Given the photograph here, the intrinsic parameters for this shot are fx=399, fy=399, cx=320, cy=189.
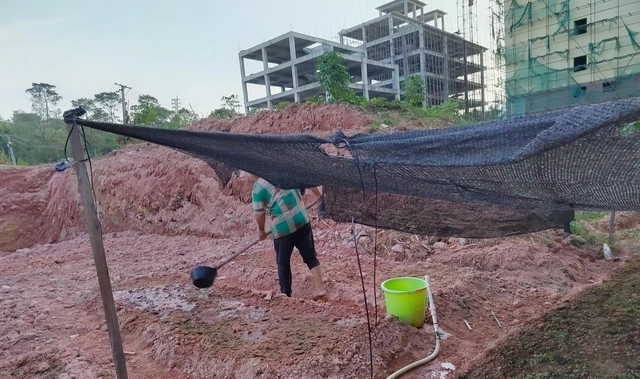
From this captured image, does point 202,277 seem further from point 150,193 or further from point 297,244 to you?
point 150,193

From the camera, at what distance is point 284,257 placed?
3.69 metres

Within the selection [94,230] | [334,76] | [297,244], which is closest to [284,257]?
[297,244]

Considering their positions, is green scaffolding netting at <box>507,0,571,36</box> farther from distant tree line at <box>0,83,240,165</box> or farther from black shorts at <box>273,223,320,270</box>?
black shorts at <box>273,223,320,270</box>

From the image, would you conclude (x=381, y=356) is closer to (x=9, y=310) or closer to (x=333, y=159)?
(x=333, y=159)

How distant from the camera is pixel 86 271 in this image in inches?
241

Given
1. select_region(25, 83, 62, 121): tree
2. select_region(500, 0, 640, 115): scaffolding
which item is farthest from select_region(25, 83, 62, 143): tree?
select_region(500, 0, 640, 115): scaffolding

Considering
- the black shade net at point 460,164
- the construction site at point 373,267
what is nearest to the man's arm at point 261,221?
the construction site at point 373,267

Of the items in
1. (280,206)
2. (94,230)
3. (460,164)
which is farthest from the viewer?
(280,206)

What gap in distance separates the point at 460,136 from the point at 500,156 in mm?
185

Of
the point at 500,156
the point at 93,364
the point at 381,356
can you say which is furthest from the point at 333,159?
the point at 93,364

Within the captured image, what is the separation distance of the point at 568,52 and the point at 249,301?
1836cm

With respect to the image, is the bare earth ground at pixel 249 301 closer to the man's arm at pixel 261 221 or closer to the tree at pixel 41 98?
the man's arm at pixel 261 221

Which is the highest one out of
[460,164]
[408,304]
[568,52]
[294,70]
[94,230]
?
[294,70]

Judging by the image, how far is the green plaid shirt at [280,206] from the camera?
11.5ft
